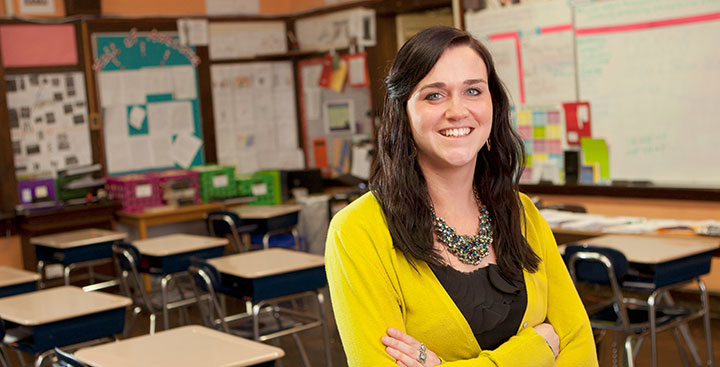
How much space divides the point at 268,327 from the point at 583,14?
3259 mm

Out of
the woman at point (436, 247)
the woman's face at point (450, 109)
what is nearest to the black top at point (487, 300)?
the woman at point (436, 247)

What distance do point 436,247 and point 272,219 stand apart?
512 centimetres

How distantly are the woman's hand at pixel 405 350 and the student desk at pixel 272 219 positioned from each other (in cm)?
502

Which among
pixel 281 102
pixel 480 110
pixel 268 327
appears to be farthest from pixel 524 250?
pixel 281 102

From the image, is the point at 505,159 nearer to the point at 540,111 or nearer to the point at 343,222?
the point at 343,222

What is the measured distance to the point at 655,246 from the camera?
4152 millimetres

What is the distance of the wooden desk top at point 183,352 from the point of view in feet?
9.05

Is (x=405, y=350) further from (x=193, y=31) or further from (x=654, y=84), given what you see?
(x=193, y=31)

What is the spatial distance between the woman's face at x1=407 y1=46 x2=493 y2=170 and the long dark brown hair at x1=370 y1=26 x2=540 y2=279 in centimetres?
2

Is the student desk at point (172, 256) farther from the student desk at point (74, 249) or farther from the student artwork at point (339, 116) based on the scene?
the student artwork at point (339, 116)

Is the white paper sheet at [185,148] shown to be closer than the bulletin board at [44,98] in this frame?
No

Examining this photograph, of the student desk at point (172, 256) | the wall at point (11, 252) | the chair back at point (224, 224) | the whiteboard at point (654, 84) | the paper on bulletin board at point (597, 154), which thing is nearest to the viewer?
the student desk at point (172, 256)

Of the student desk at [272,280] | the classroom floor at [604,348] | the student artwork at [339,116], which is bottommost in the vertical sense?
the classroom floor at [604,348]

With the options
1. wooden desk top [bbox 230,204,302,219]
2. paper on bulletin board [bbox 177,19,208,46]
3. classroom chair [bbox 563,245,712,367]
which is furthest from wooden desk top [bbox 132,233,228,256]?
paper on bulletin board [bbox 177,19,208,46]
